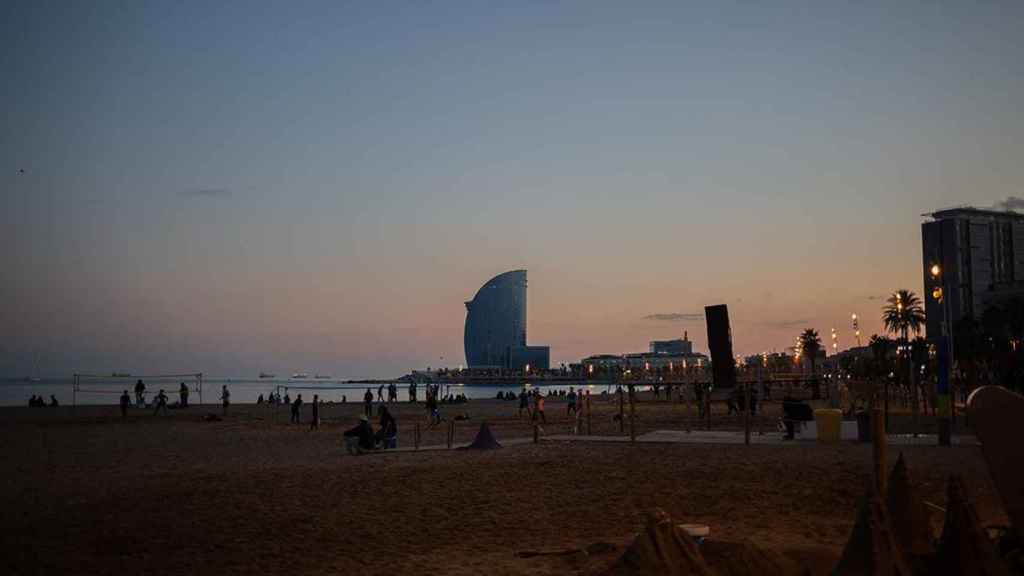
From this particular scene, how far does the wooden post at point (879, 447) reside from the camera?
331 inches

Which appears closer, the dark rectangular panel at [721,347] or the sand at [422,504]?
the sand at [422,504]

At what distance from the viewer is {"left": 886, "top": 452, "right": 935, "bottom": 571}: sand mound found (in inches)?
323

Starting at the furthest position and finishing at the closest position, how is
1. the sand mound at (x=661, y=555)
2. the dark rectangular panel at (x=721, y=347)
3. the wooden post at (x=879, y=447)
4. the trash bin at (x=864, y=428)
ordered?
the dark rectangular panel at (x=721, y=347)
the trash bin at (x=864, y=428)
the wooden post at (x=879, y=447)
the sand mound at (x=661, y=555)

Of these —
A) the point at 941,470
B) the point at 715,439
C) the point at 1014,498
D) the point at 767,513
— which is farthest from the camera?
the point at 715,439

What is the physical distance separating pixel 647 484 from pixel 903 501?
6.76m

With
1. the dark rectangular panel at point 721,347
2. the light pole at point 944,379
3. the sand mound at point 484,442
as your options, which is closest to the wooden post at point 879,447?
the light pole at point 944,379

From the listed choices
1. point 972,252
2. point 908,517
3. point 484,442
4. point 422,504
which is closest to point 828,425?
point 484,442

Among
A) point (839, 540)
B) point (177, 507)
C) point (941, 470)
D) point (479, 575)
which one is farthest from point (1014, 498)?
point (177, 507)

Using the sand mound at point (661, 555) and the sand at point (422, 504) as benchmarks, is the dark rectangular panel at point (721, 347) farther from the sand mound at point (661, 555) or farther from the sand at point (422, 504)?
the sand mound at point (661, 555)

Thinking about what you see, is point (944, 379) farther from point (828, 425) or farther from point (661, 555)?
point (661, 555)

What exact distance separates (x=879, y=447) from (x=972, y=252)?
396ft

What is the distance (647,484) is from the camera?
14828mm

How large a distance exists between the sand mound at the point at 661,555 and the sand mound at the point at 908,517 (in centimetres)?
210

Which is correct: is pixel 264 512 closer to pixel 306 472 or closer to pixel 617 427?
pixel 306 472
